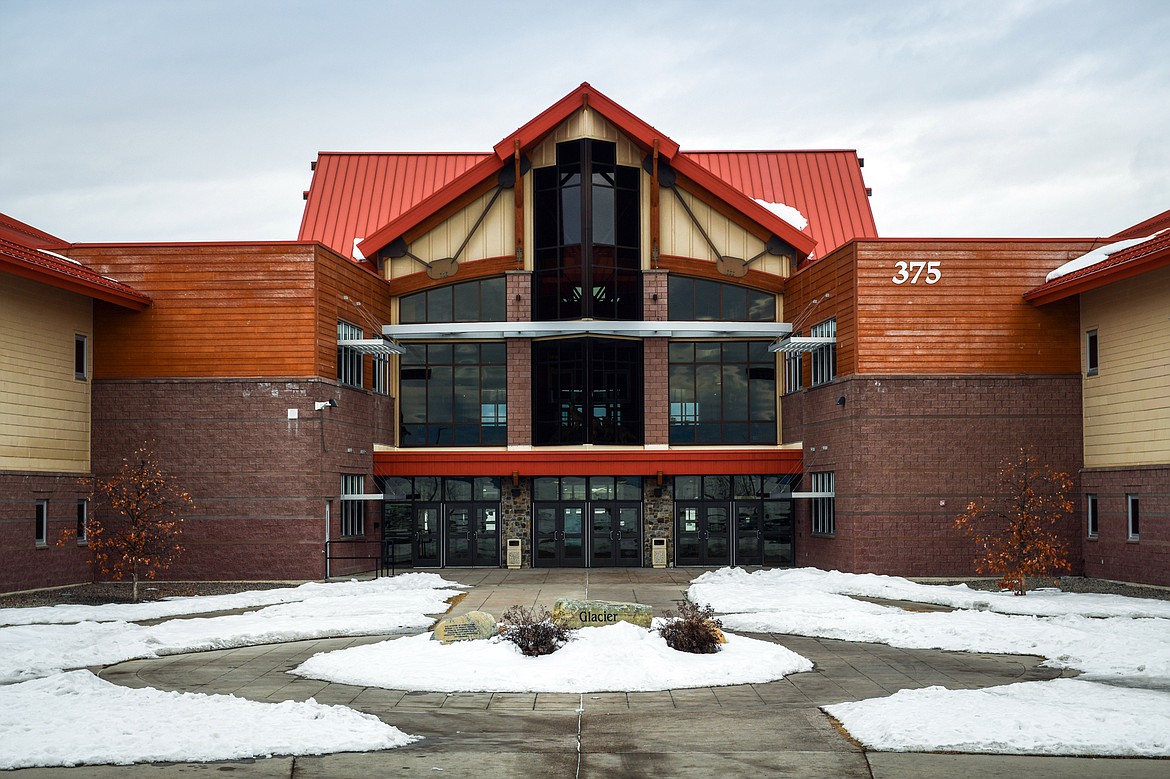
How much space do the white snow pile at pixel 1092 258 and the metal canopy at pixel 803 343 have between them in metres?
5.80

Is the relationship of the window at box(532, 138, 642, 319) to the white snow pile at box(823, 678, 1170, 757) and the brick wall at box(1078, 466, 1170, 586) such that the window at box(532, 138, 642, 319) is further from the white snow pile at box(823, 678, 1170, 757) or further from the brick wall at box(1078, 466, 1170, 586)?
the white snow pile at box(823, 678, 1170, 757)

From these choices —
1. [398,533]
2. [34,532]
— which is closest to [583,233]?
[398,533]

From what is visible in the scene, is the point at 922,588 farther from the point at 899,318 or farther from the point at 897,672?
the point at 897,672

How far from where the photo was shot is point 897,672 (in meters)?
15.7

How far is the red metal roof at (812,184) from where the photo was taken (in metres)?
42.0

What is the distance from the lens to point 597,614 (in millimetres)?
18141

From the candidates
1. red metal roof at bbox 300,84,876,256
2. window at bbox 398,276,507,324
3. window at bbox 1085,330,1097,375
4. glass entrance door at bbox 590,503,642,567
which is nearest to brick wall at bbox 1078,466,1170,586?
window at bbox 1085,330,1097,375

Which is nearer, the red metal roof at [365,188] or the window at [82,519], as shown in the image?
the window at [82,519]

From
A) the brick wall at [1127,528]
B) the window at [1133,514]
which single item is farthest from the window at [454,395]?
the window at [1133,514]

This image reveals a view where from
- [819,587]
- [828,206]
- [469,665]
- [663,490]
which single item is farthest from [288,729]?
[828,206]

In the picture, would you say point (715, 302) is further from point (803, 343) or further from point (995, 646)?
point (995, 646)

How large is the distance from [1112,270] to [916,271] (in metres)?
4.90

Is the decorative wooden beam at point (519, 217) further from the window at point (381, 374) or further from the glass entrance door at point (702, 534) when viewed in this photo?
the glass entrance door at point (702, 534)

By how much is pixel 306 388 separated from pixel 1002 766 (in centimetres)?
2227
